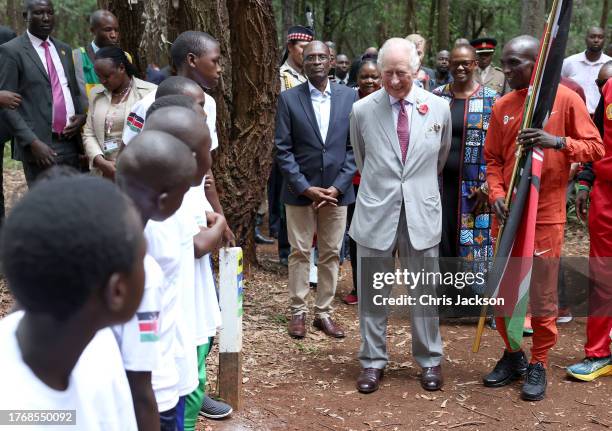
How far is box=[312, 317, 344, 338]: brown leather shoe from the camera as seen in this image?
19.6ft

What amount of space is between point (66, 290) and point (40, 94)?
4.93 m

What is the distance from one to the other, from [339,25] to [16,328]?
871 inches

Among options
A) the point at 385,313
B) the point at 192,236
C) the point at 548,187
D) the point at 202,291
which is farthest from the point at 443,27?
the point at 192,236

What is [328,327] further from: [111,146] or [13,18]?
[13,18]

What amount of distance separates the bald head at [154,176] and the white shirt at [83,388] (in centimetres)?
52

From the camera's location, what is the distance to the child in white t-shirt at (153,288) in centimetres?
193

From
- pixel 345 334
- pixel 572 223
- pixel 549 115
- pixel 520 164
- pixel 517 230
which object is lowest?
pixel 572 223

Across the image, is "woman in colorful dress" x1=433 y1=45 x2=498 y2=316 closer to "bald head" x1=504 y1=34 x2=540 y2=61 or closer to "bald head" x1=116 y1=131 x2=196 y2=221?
"bald head" x1=504 y1=34 x2=540 y2=61

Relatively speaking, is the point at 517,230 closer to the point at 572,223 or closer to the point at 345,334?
the point at 345,334

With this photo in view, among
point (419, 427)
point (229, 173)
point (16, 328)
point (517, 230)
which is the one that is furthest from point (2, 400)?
point (229, 173)

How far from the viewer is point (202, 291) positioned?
329 centimetres

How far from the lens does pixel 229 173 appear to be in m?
6.62

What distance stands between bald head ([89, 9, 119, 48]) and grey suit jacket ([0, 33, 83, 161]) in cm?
57

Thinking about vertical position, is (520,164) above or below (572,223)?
above
